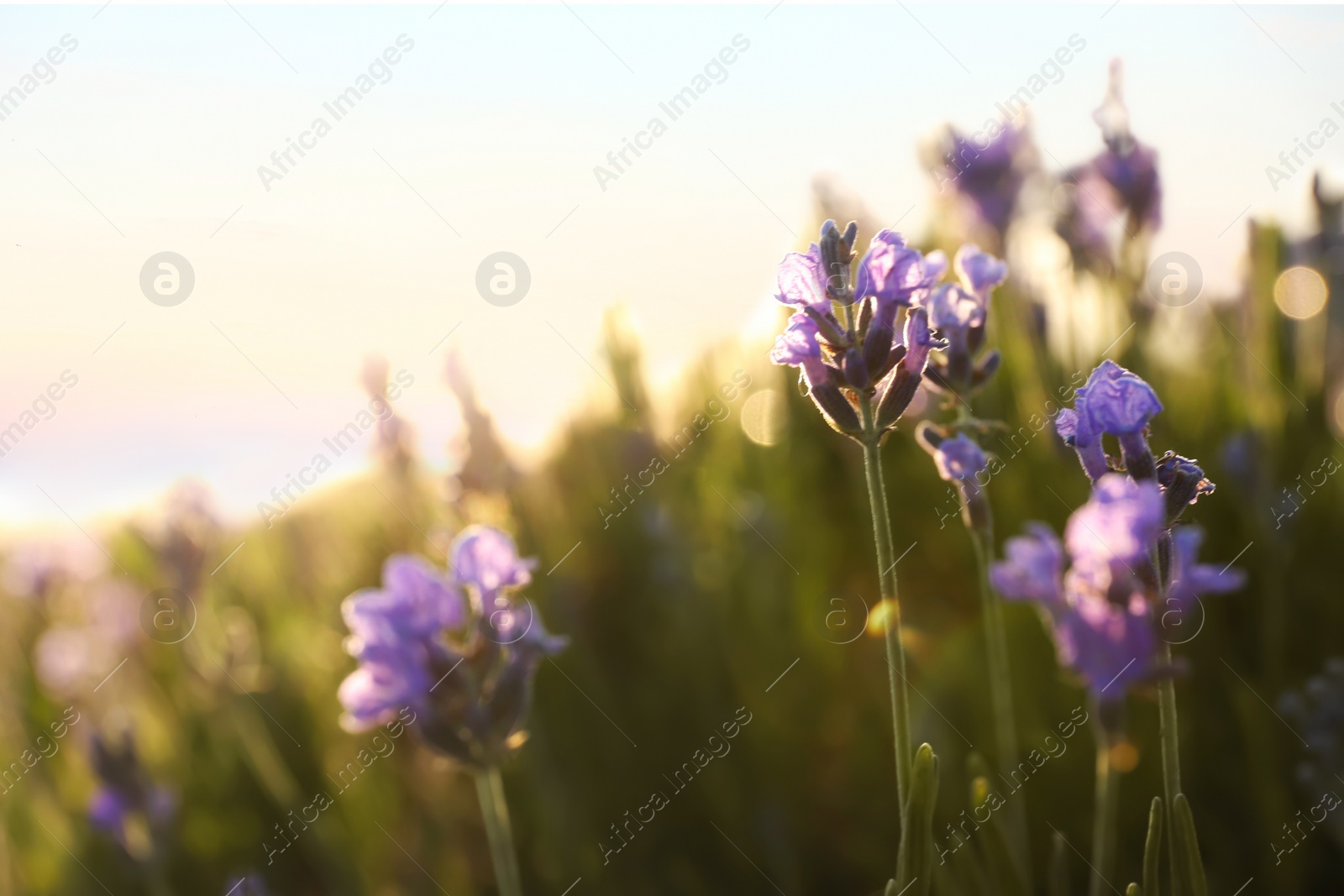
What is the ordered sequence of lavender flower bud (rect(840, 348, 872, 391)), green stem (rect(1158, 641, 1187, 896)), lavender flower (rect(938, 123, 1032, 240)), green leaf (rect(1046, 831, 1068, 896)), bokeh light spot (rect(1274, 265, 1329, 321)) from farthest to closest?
lavender flower (rect(938, 123, 1032, 240)) → bokeh light spot (rect(1274, 265, 1329, 321)) → green leaf (rect(1046, 831, 1068, 896)) → lavender flower bud (rect(840, 348, 872, 391)) → green stem (rect(1158, 641, 1187, 896))

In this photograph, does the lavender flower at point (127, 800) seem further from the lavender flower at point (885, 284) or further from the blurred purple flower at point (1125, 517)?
the blurred purple flower at point (1125, 517)

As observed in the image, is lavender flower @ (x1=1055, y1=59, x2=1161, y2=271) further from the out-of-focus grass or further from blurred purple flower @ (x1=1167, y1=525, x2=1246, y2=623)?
blurred purple flower @ (x1=1167, y1=525, x2=1246, y2=623)

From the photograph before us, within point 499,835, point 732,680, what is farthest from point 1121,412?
point 732,680

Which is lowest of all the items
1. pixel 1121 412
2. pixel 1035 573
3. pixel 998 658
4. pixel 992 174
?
pixel 998 658

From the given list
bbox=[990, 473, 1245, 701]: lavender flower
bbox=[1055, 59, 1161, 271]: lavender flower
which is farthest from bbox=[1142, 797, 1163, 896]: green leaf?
bbox=[1055, 59, 1161, 271]: lavender flower

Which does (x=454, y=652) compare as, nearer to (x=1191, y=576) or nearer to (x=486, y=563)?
(x=486, y=563)

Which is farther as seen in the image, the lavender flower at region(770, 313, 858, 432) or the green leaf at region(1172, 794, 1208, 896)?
the lavender flower at region(770, 313, 858, 432)

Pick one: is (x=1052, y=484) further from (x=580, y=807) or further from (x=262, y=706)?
(x=262, y=706)

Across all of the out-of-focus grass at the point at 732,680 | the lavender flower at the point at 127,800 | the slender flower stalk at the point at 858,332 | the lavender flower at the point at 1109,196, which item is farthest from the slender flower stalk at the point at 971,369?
the lavender flower at the point at 127,800
